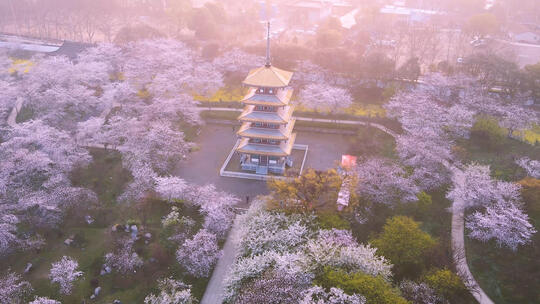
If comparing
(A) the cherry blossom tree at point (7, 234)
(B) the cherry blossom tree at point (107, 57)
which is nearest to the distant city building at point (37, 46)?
(B) the cherry blossom tree at point (107, 57)

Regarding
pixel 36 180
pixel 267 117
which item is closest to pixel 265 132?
pixel 267 117

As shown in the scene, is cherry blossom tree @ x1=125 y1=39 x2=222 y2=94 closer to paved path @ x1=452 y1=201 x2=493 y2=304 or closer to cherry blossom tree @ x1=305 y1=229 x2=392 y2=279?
cherry blossom tree @ x1=305 y1=229 x2=392 y2=279

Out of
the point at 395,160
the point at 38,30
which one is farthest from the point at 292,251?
the point at 38,30

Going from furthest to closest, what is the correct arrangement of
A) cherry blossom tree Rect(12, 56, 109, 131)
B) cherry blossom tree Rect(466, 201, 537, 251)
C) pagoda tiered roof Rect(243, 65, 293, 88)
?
cherry blossom tree Rect(12, 56, 109, 131) → pagoda tiered roof Rect(243, 65, 293, 88) → cherry blossom tree Rect(466, 201, 537, 251)

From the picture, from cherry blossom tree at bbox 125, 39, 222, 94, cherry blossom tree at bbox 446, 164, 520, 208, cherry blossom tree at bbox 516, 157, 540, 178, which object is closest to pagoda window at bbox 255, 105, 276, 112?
cherry blossom tree at bbox 125, 39, 222, 94

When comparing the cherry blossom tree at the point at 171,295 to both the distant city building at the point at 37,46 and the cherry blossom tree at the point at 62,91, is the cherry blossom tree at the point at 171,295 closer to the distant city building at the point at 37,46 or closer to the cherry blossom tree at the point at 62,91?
the cherry blossom tree at the point at 62,91

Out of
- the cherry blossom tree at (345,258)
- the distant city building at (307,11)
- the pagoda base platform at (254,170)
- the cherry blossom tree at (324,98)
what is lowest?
the pagoda base platform at (254,170)

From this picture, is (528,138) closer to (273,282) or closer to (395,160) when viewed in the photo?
(395,160)
